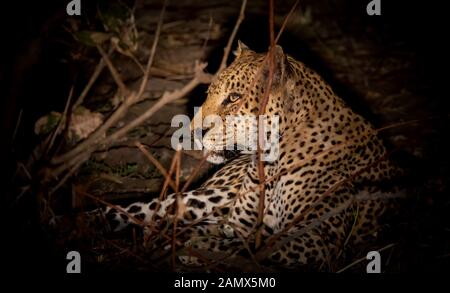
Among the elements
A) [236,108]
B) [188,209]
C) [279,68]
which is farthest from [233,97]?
[188,209]

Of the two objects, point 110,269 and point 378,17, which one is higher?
point 378,17

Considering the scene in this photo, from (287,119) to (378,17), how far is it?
5.18 meters

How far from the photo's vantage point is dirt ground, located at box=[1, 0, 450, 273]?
305 centimetres

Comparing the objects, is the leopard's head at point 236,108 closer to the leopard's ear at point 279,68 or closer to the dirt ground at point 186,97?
the leopard's ear at point 279,68

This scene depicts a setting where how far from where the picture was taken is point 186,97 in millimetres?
7293

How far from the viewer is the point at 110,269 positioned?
363cm

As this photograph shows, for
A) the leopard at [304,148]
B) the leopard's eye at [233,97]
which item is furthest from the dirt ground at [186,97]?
the leopard's eye at [233,97]

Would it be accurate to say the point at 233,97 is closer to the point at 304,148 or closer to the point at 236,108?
the point at 236,108

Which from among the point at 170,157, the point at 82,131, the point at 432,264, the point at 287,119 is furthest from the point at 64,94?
the point at 432,264

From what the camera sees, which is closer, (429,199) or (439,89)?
(429,199)

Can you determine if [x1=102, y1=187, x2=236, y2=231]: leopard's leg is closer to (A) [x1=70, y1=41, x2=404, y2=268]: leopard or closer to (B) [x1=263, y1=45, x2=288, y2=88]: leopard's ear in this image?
(A) [x1=70, y1=41, x2=404, y2=268]: leopard

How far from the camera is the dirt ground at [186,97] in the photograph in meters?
3.05
